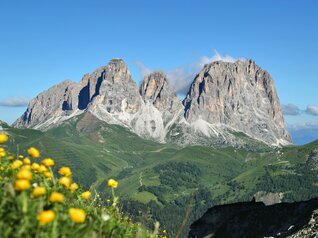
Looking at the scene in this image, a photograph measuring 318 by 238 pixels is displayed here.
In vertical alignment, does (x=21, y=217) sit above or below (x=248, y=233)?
above

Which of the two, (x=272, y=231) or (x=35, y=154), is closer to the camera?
(x=35, y=154)

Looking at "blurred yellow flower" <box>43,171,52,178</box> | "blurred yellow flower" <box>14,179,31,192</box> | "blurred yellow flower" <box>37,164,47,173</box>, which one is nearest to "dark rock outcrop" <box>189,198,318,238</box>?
"blurred yellow flower" <box>43,171,52,178</box>

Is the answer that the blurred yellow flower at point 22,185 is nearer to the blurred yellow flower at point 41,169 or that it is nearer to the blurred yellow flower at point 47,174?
the blurred yellow flower at point 41,169

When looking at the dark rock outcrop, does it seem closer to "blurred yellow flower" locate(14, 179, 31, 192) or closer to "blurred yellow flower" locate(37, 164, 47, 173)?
"blurred yellow flower" locate(37, 164, 47, 173)

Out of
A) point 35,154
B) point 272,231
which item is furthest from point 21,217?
point 272,231

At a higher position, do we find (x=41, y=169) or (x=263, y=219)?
(x=41, y=169)

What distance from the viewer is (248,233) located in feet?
103

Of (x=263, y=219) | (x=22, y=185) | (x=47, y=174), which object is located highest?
(x=47, y=174)

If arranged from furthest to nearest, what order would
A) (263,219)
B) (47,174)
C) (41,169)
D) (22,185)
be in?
(263,219)
(47,174)
(41,169)
(22,185)

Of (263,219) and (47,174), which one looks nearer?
(47,174)

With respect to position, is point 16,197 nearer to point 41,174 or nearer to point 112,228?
point 112,228

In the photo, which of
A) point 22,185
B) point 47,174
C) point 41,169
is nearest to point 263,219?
point 47,174

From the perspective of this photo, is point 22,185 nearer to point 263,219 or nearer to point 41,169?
point 41,169

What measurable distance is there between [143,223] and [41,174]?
2.66m
